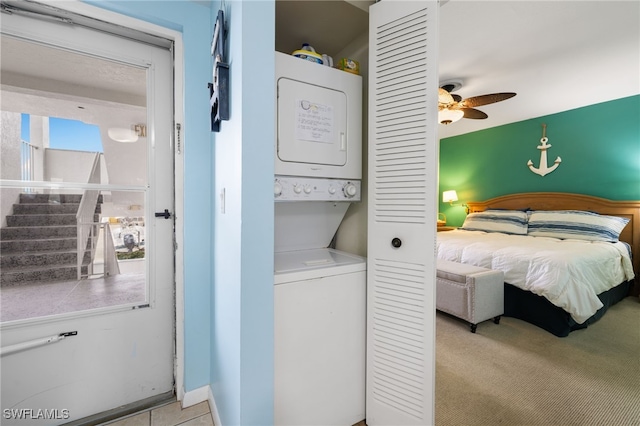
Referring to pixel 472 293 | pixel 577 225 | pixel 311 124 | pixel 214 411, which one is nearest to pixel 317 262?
pixel 311 124

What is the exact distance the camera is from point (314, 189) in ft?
4.77

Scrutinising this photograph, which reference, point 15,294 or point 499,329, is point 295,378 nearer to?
point 15,294

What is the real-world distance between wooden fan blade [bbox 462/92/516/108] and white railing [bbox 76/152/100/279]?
3.40m

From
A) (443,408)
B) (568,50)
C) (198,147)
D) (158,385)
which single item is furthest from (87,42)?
(568,50)

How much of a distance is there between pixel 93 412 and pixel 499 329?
324 cm

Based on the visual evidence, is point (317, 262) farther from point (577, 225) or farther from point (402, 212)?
point (577, 225)

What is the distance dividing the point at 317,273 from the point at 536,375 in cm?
193

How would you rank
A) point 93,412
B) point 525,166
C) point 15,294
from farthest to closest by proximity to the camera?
point 525,166 < point 93,412 < point 15,294

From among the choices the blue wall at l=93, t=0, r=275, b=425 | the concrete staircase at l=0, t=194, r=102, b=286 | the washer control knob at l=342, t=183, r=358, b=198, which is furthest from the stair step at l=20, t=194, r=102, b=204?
the washer control knob at l=342, t=183, r=358, b=198

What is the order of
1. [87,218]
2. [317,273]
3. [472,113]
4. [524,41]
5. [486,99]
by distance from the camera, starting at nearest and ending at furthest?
1. [317,273]
2. [87,218]
3. [524,41]
4. [486,99]
5. [472,113]

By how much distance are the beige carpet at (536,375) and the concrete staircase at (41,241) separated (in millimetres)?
2323

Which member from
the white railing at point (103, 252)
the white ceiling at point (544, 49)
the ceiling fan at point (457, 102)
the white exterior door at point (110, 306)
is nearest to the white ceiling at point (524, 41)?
the white ceiling at point (544, 49)

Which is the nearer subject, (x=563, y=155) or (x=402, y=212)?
(x=402, y=212)

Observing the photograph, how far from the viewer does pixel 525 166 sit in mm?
4512
